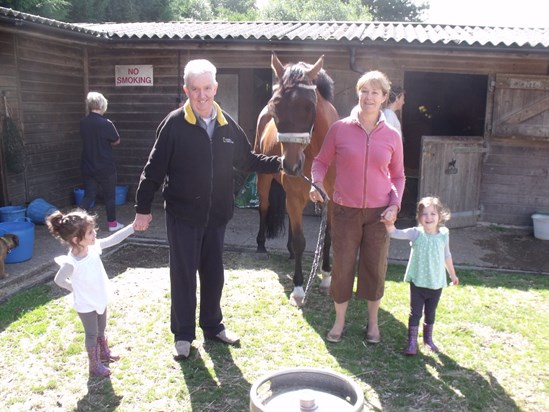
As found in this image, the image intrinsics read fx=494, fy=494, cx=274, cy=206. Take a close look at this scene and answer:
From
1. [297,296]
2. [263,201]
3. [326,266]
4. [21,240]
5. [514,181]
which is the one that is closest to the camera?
[297,296]

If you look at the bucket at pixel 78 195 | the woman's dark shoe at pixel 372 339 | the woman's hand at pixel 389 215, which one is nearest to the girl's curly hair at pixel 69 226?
the woman's hand at pixel 389 215

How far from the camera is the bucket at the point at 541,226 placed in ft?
22.7

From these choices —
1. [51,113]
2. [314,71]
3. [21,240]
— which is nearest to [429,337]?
[314,71]

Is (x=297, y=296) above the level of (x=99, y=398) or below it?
above

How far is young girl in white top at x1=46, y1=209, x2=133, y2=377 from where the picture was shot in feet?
10.0

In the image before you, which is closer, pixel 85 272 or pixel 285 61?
pixel 85 272

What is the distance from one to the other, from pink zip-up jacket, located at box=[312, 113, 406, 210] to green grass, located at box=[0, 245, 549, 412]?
1.15 m

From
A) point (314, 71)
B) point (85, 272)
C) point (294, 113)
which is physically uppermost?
point (314, 71)

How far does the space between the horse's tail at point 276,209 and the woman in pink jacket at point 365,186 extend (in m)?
2.19

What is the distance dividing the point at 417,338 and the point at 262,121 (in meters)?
3.15

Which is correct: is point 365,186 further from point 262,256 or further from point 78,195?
point 78,195

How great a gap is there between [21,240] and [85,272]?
270cm

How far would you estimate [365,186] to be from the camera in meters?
3.40

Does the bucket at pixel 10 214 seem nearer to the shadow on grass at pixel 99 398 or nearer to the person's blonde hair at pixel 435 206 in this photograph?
the shadow on grass at pixel 99 398
